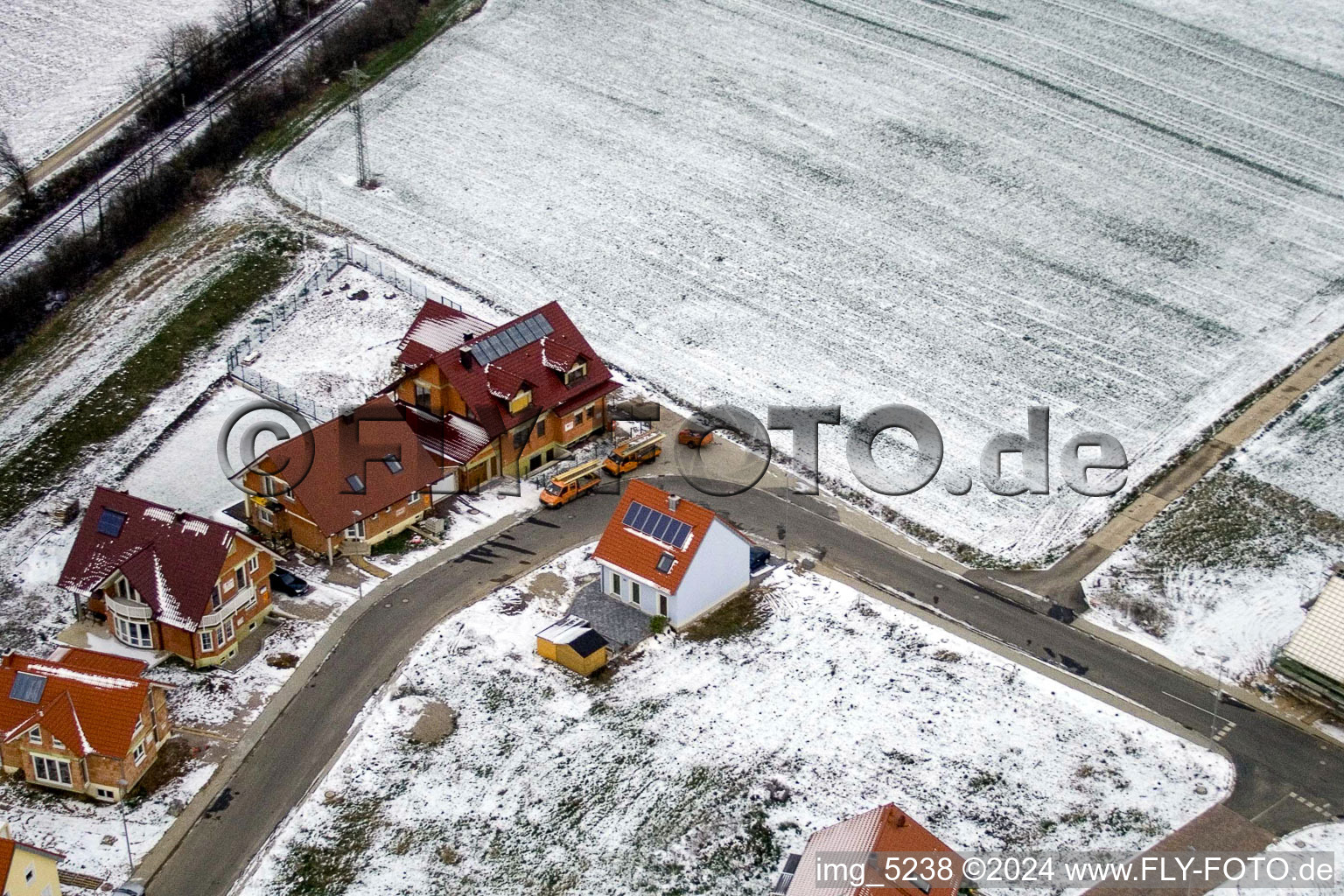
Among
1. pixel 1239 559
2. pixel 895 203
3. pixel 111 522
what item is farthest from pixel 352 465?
pixel 895 203

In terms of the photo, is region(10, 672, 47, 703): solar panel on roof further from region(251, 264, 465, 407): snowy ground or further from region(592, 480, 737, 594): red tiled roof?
region(251, 264, 465, 407): snowy ground

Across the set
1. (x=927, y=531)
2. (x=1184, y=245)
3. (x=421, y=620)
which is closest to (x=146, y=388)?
(x=421, y=620)

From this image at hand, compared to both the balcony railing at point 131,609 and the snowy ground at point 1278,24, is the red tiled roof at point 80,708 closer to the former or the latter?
the balcony railing at point 131,609

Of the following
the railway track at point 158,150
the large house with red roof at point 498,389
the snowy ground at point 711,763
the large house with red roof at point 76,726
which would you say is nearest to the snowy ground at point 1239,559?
the snowy ground at point 711,763

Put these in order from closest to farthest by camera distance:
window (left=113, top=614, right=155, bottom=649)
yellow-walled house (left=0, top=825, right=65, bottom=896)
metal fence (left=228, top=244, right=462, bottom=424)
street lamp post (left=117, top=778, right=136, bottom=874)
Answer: yellow-walled house (left=0, top=825, right=65, bottom=896) → street lamp post (left=117, top=778, right=136, bottom=874) → window (left=113, top=614, right=155, bottom=649) → metal fence (left=228, top=244, right=462, bottom=424)

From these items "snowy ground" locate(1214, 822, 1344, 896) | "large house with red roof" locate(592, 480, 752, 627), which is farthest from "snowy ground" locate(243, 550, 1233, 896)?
"snowy ground" locate(1214, 822, 1344, 896)
